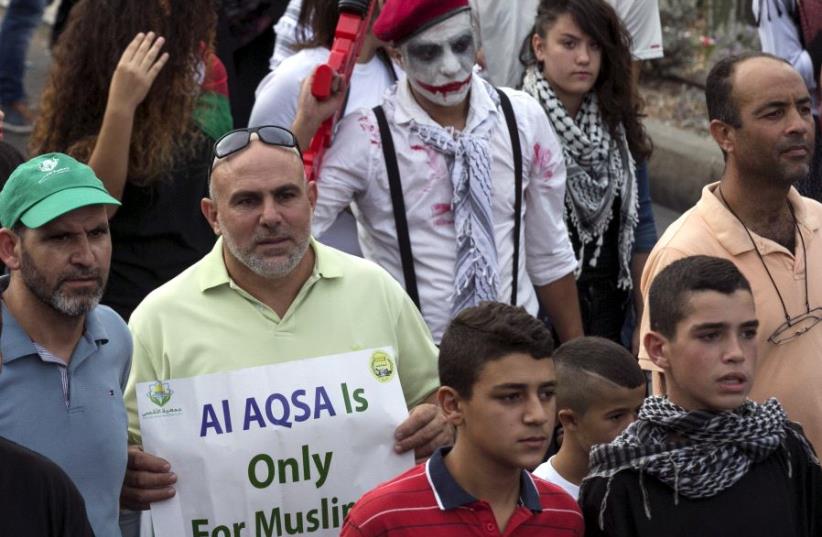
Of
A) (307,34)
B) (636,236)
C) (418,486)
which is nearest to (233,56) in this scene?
(307,34)

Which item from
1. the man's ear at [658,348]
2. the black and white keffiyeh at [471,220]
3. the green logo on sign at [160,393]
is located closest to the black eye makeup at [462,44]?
the black and white keffiyeh at [471,220]

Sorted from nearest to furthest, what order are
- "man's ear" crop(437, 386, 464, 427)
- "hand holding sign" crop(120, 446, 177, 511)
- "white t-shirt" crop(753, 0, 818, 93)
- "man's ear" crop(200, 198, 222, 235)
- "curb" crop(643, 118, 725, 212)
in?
1. "man's ear" crop(437, 386, 464, 427)
2. "hand holding sign" crop(120, 446, 177, 511)
3. "man's ear" crop(200, 198, 222, 235)
4. "white t-shirt" crop(753, 0, 818, 93)
5. "curb" crop(643, 118, 725, 212)

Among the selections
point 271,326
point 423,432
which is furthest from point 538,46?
point 423,432

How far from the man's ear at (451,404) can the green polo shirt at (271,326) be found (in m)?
0.55

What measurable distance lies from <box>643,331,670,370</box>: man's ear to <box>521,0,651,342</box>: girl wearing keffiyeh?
2.24m

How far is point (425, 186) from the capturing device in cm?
580

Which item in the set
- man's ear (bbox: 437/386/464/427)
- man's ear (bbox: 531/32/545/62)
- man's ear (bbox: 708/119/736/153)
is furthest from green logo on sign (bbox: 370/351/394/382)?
man's ear (bbox: 531/32/545/62)

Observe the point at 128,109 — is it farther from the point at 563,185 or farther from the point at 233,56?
the point at 233,56

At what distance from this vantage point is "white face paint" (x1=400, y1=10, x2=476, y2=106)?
5820 millimetres

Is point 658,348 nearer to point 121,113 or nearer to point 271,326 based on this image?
point 271,326

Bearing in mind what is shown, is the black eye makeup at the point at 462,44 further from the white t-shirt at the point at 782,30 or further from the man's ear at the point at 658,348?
the white t-shirt at the point at 782,30

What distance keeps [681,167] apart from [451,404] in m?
7.11

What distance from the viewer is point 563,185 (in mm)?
6047

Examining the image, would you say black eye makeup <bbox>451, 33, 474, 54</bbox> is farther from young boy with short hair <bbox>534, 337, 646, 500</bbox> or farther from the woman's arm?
young boy with short hair <bbox>534, 337, 646, 500</bbox>
